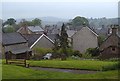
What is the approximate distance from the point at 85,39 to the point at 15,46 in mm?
14919

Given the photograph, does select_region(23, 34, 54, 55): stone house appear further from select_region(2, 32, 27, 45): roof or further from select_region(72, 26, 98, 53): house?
select_region(72, 26, 98, 53): house

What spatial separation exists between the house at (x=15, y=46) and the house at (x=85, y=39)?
38.9ft

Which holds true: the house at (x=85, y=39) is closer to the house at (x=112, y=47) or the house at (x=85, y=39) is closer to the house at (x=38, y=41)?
the house at (x=38, y=41)

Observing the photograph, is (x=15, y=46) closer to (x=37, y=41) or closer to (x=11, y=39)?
(x=11, y=39)

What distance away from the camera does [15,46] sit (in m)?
45.6

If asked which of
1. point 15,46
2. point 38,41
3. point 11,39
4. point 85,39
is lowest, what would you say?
point 15,46

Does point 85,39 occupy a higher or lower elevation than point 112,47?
higher

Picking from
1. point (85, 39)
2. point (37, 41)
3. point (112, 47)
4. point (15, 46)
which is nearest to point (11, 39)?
point (15, 46)

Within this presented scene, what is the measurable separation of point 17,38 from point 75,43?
1356 cm

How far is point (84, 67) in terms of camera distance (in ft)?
71.4

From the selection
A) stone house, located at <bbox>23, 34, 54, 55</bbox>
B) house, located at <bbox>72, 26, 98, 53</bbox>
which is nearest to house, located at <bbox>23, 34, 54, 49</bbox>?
stone house, located at <bbox>23, 34, 54, 55</bbox>

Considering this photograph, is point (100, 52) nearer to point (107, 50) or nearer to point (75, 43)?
point (107, 50)

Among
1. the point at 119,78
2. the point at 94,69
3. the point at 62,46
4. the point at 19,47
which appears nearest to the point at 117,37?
A: the point at 62,46

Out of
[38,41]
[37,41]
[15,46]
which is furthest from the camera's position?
[38,41]
